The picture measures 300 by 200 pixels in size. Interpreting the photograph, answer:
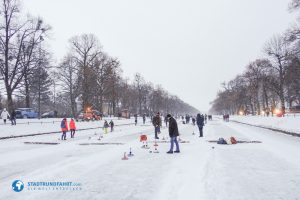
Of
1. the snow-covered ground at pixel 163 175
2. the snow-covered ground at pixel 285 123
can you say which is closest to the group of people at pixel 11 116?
the snow-covered ground at pixel 163 175

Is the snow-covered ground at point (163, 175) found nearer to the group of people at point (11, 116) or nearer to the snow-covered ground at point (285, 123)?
the snow-covered ground at point (285, 123)

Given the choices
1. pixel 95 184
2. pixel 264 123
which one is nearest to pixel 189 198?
pixel 95 184

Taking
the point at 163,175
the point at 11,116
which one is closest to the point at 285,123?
the point at 163,175

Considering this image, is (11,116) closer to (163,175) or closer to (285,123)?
(285,123)

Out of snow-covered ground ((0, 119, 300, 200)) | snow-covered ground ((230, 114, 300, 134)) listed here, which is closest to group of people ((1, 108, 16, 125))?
snow-covered ground ((0, 119, 300, 200))

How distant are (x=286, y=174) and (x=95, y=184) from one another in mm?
5504

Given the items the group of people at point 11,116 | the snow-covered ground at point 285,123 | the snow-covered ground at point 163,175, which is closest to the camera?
the snow-covered ground at point 163,175

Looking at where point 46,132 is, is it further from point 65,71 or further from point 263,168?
point 65,71

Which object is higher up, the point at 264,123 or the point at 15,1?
the point at 15,1

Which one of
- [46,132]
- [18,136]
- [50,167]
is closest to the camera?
[50,167]

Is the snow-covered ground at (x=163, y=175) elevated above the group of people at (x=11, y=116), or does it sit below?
below

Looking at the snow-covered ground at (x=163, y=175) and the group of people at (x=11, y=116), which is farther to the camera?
the group of people at (x=11, y=116)

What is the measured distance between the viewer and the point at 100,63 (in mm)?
62875

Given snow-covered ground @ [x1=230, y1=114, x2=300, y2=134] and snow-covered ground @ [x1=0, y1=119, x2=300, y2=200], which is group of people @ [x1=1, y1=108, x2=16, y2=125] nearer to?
snow-covered ground @ [x1=0, y1=119, x2=300, y2=200]
